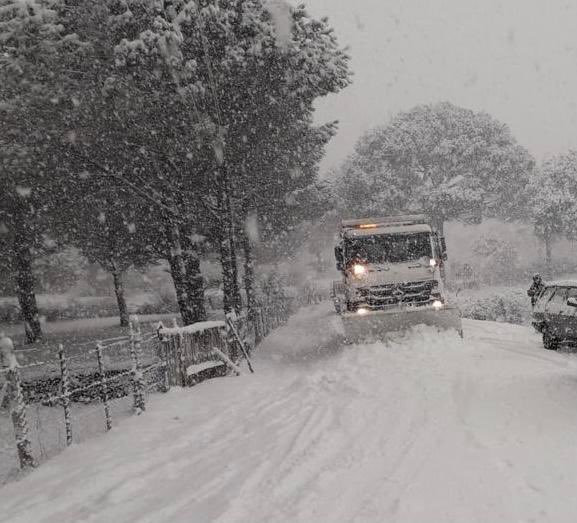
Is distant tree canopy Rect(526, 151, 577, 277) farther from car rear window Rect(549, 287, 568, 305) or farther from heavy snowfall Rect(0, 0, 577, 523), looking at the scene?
car rear window Rect(549, 287, 568, 305)

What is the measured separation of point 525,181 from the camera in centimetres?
4581

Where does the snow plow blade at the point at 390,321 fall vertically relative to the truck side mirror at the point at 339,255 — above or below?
below

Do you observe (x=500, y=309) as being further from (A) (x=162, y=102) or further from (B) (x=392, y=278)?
(A) (x=162, y=102)

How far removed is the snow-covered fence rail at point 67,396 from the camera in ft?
21.2

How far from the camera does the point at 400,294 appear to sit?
1327cm

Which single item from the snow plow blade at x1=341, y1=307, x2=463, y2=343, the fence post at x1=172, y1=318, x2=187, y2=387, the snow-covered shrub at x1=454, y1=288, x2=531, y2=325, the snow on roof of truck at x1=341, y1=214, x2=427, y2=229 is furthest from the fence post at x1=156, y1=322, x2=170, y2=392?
the snow-covered shrub at x1=454, y1=288, x2=531, y2=325

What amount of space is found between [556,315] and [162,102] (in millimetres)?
10723

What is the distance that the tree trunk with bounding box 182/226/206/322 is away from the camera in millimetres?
16891

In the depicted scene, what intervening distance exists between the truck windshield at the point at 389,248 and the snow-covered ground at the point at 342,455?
4011mm

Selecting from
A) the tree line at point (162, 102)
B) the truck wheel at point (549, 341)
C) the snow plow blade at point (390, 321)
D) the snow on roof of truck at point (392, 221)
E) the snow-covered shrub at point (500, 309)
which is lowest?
the snow-covered shrub at point (500, 309)

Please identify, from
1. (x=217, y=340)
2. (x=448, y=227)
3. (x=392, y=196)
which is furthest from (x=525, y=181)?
(x=217, y=340)

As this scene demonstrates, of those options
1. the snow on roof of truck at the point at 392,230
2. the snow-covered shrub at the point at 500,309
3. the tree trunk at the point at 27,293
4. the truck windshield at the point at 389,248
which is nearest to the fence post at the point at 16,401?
the truck windshield at the point at 389,248

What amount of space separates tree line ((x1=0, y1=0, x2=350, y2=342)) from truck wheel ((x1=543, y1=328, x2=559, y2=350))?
8.23 m

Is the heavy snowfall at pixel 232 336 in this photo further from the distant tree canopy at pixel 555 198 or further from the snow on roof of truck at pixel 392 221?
the distant tree canopy at pixel 555 198
